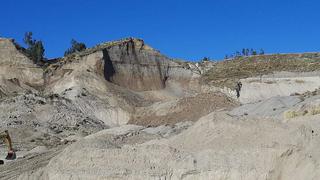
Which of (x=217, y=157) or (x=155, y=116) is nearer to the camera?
(x=217, y=157)

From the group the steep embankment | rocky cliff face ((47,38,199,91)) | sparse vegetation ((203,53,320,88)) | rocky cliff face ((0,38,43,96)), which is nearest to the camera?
the steep embankment

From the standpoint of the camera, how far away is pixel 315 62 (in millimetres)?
66812

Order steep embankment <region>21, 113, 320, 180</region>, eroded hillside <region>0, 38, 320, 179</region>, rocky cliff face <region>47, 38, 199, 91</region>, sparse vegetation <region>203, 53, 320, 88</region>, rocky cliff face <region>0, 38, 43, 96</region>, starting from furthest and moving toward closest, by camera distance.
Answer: sparse vegetation <region>203, 53, 320, 88</region> → rocky cliff face <region>47, 38, 199, 91</region> → rocky cliff face <region>0, 38, 43, 96</region> → eroded hillside <region>0, 38, 320, 179</region> → steep embankment <region>21, 113, 320, 180</region>

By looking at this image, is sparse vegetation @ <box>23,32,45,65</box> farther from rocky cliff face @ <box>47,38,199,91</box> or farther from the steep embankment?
the steep embankment

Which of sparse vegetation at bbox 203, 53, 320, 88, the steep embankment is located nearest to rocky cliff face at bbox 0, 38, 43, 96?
sparse vegetation at bbox 203, 53, 320, 88

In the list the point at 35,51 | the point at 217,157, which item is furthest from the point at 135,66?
the point at 217,157

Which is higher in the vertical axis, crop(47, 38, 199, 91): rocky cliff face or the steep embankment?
crop(47, 38, 199, 91): rocky cliff face

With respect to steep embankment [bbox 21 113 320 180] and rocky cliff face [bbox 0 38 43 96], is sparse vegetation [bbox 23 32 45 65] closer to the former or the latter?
rocky cliff face [bbox 0 38 43 96]

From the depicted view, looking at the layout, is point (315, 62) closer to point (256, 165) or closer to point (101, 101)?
point (101, 101)

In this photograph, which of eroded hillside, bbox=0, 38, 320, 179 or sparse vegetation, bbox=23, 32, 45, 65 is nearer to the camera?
eroded hillside, bbox=0, 38, 320, 179

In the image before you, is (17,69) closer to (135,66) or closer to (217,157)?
(135,66)

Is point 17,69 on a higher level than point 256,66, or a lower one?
lower

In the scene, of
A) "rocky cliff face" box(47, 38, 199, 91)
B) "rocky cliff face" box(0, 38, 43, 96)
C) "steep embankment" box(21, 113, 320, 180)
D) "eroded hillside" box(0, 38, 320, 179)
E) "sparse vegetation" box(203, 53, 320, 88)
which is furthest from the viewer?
"sparse vegetation" box(203, 53, 320, 88)

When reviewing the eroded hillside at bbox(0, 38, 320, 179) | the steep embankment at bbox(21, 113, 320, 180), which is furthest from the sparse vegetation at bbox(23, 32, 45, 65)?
the steep embankment at bbox(21, 113, 320, 180)
